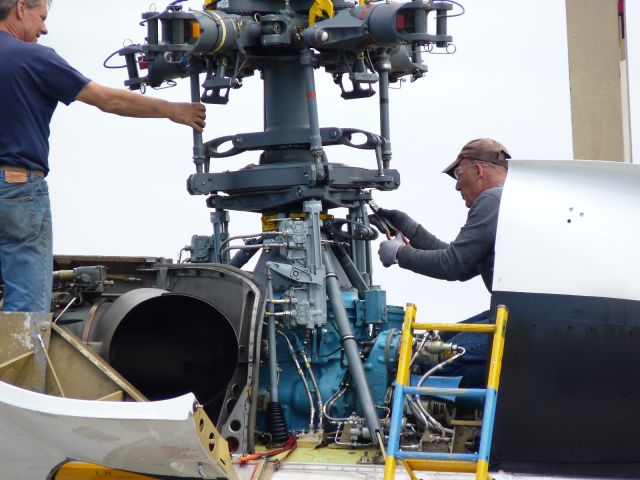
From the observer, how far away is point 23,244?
265 inches

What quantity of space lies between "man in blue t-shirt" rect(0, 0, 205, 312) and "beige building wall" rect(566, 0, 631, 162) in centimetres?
357

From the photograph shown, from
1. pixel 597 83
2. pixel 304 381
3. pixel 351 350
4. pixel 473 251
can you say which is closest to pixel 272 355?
pixel 304 381

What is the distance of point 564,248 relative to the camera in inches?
270

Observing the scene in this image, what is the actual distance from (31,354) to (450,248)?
2615mm

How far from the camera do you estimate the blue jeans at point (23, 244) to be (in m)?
6.70

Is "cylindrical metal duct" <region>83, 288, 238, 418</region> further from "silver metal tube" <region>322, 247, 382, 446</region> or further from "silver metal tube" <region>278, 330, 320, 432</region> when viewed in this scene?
"silver metal tube" <region>322, 247, 382, 446</region>

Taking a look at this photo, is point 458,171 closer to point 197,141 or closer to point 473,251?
point 473,251

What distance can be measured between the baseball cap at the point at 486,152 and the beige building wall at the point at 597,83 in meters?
0.87

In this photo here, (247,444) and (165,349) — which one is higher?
(165,349)

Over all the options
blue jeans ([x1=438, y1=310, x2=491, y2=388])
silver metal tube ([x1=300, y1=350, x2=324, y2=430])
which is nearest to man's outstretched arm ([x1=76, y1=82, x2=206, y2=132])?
silver metal tube ([x1=300, y1=350, x2=324, y2=430])

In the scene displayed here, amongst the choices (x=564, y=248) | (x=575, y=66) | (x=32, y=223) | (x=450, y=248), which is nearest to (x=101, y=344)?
(x=32, y=223)

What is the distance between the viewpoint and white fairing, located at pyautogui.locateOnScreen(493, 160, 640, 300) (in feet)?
22.3

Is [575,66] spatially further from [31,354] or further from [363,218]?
[31,354]

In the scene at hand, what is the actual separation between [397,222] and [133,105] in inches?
102
